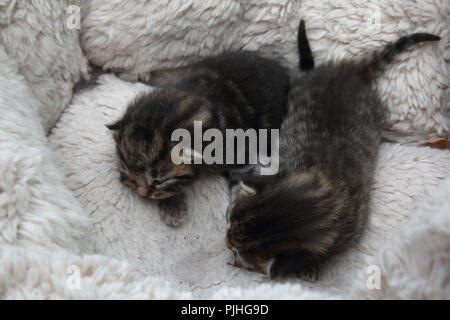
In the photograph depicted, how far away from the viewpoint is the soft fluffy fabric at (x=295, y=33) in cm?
145

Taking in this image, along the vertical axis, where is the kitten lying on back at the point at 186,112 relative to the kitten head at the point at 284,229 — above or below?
above

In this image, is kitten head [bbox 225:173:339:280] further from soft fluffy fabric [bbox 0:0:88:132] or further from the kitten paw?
soft fluffy fabric [bbox 0:0:88:132]

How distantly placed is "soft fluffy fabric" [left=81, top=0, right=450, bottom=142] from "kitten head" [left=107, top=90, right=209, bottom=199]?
0.26 meters

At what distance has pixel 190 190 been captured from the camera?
4.68 ft

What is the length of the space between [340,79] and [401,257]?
2.45 ft

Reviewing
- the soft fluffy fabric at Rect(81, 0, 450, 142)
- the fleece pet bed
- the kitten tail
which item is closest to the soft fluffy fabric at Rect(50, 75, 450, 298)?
the fleece pet bed

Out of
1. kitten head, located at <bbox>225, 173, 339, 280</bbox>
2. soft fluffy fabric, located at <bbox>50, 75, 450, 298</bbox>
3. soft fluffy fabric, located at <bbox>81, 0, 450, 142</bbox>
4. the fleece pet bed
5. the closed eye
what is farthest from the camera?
soft fluffy fabric, located at <bbox>81, 0, 450, 142</bbox>

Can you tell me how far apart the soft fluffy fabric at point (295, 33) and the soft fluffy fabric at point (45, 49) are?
0.10 m

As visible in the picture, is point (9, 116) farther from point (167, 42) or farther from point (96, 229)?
point (167, 42)

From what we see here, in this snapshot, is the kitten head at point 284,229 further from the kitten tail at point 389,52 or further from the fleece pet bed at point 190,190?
the kitten tail at point 389,52

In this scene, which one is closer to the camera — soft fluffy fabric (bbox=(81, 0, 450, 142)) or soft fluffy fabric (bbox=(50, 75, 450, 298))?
soft fluffy fabric (bbox=(50, 75, 450, 298))

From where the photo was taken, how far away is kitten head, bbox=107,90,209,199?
126 centimetres

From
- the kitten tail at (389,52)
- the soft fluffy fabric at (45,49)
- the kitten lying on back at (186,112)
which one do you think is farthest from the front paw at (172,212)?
the kitten tail at (389,52)
